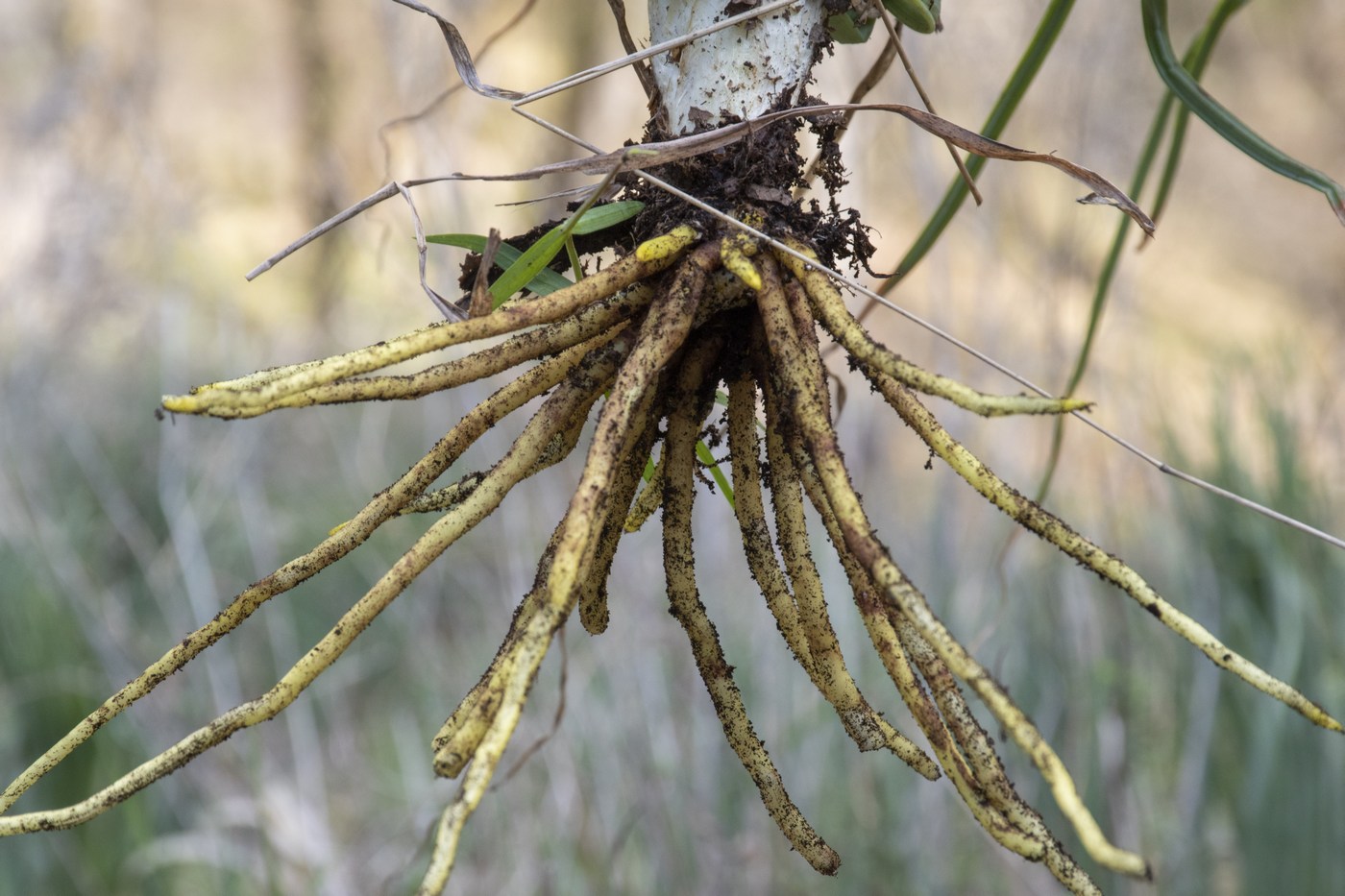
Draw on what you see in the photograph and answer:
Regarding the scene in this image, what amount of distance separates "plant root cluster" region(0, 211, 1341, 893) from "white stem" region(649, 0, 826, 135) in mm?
48

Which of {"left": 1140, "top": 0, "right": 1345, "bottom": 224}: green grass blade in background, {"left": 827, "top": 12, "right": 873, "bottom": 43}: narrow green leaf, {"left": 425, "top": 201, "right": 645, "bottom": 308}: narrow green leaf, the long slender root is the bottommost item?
the long slender root

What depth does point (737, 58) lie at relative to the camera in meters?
0.35

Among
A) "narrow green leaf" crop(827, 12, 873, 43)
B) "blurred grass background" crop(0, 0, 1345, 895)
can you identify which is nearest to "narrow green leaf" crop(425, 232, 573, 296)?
"narrow green leaf" crop(827, 12, 873, 43)

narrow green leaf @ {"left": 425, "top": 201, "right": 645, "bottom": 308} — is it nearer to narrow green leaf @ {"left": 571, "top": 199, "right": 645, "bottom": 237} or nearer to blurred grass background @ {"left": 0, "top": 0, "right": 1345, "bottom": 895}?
narrow green leaf @ {"left": 571, "top": 199, "right": 645, "bottom": 237}

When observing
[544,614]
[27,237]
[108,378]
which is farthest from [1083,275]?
[108,378]

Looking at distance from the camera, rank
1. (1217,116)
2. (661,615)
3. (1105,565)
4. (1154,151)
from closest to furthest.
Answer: (1105,565) → (1217,116) → (1154,151) → (661,615)

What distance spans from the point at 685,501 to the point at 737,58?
0.51ft

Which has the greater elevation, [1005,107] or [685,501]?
[1005,107]

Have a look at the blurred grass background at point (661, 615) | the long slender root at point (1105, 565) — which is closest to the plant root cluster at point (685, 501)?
the long slender root at point (1105, 565)

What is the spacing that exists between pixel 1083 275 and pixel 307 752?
51.5 inches

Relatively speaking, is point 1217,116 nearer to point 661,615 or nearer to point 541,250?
point 541,250

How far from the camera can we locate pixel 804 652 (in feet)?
1.23

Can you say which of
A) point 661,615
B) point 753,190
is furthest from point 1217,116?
point 661,615

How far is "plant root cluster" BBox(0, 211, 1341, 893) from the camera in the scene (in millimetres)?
291
